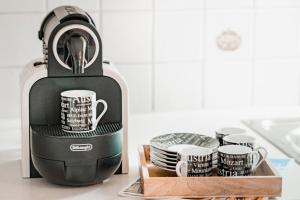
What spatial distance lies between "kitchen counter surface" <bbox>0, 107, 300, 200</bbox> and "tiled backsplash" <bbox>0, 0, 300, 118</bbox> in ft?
0.19

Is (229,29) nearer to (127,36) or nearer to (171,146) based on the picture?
(127,36)

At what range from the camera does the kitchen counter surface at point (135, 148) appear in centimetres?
157

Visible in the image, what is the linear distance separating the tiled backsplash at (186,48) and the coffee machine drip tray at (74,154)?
0.63m

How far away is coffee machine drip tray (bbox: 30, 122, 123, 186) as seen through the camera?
1546 millimetres

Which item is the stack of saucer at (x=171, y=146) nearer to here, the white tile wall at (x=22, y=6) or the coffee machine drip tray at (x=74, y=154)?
the coffee machine drip tray at (x=74, y=154)

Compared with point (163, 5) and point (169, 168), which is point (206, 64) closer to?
point (163, 5)

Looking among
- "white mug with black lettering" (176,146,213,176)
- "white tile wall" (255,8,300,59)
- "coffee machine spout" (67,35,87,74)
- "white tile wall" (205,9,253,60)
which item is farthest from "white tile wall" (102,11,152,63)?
"white mug with black lettering" (176,146,213,176)

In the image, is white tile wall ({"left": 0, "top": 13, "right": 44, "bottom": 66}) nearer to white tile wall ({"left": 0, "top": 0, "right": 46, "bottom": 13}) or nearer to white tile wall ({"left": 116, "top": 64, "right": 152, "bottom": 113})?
white tile wall ({"left": 0, "top": 0, "right": 46, "bottom": 13})

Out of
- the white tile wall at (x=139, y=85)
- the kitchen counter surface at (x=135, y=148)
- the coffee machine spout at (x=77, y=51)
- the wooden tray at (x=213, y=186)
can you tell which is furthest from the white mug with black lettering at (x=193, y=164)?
the white tile wall at (x=139, y=85)

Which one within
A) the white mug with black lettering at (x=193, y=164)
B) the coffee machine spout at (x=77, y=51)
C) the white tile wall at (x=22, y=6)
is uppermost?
the white tile wall at (x=22, y=6)

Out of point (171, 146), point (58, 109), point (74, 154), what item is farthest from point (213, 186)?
point (58, 109)

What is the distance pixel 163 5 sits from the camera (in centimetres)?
221

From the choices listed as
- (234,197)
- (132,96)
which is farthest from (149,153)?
(132,96)

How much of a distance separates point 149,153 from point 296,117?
2.31 ft
